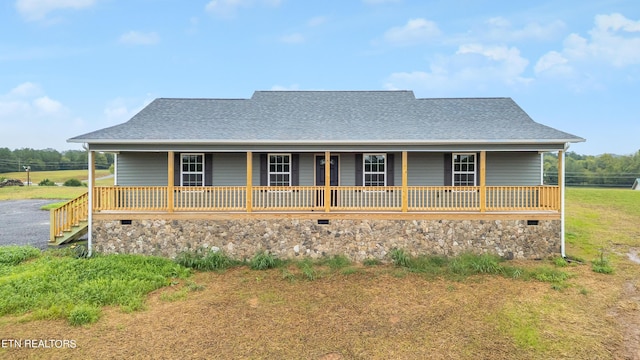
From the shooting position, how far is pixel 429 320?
6.56 meters

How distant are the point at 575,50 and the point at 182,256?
40071 millimetres

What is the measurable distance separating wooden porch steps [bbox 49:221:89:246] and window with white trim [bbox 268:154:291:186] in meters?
6.67

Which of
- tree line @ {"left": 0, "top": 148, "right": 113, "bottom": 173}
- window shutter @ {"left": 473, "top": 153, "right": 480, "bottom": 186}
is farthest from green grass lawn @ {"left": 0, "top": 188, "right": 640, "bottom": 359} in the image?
tree line @ {"left": 0, "top": 148, "right": 113, "bottom": 173}

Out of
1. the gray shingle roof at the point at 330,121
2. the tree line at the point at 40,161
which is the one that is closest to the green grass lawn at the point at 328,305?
the gray shingle roof at the point at 330,121

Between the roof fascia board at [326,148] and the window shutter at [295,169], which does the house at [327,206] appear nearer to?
the roof fascia board at [326,148]

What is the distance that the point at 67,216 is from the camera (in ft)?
36.4

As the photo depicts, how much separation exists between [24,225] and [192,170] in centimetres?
1030

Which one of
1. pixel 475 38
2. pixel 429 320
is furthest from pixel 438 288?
pixel 475 38

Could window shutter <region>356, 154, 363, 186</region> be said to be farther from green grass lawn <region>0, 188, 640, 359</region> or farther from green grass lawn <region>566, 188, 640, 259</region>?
green grass lawn <region>566, 188, 640, 259</region>

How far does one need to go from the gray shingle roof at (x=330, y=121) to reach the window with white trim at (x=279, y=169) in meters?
1.30

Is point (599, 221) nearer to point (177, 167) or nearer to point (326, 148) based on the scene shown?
point (326, 148)

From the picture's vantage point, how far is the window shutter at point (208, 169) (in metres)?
12.3

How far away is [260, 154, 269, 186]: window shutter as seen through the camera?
12289 millimetres

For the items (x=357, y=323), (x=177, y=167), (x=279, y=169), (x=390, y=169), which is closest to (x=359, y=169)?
(x=390, y=169)
